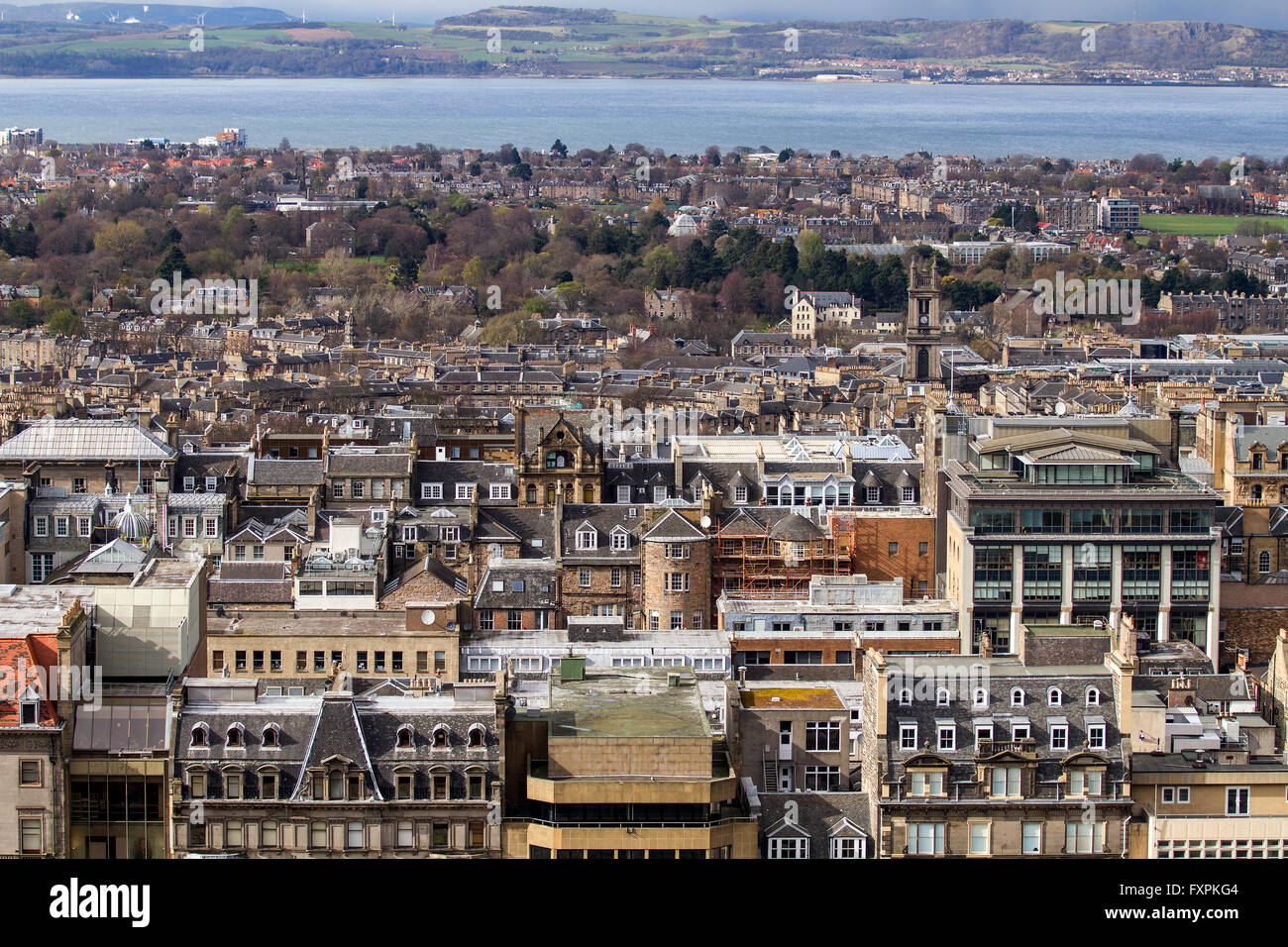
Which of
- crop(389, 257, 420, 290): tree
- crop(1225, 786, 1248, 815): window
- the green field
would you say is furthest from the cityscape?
the green field

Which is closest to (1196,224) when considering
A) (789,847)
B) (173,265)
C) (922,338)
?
(173,265)

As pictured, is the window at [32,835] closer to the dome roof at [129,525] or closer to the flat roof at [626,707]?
the flat roof at [626,707]

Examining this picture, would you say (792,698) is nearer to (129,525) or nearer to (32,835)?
(32,835)

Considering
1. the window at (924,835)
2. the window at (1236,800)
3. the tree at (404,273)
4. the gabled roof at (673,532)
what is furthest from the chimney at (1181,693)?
the tree at (404,273)

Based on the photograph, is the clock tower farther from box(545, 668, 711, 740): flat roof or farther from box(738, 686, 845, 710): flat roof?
box(545, 668, 711, 740): flat roof
